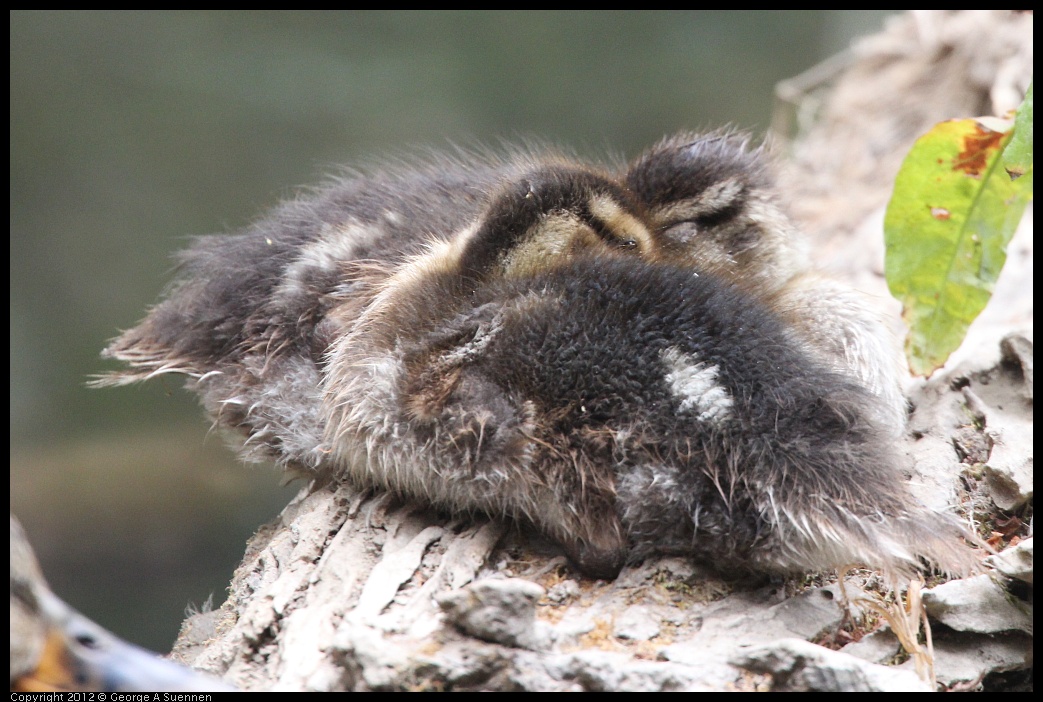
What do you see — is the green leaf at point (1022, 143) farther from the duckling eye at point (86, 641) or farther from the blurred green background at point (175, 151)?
the duckling eye at point (86, 641)

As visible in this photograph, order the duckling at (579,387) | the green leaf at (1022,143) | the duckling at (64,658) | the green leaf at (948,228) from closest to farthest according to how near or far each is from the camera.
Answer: the duckling at (64,658)
the duckling at (579,387)
the green leaf at (1022,143)
the green leaf at (948,228)

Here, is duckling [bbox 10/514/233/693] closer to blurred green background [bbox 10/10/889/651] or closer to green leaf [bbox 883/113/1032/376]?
green leaf [bbox 883/113/1032/376]

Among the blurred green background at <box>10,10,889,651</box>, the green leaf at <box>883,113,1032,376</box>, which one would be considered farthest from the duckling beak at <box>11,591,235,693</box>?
the blurred green background at <box>10,10,889,651</box>

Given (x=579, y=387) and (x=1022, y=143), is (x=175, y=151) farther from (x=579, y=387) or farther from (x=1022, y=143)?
(x=1022, y=143)

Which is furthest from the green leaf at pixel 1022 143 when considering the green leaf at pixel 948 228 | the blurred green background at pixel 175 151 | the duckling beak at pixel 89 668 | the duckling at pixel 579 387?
the duckling beak at pixel 89 668

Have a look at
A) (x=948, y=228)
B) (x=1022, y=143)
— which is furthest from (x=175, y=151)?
(x=1022, y=143)
